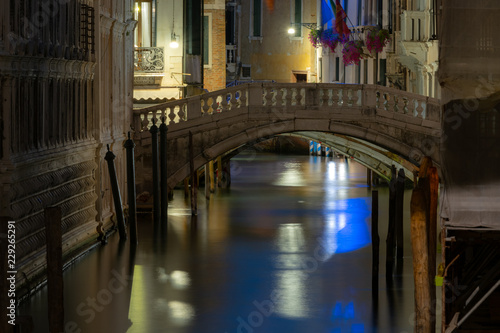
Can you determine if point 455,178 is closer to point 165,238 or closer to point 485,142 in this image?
point 485,142

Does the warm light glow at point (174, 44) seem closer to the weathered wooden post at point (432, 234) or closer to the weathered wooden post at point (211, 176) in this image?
the weathered wooden post at point (211, 176)

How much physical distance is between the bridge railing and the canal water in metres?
1.60

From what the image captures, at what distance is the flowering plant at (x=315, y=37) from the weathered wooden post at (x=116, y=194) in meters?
16.0

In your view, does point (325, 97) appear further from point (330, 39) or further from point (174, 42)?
point (330, 39)

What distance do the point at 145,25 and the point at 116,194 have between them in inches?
276

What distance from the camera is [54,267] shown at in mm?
8281

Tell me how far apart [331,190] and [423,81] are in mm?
3016

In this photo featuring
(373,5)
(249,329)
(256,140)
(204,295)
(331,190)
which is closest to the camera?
(249,329)

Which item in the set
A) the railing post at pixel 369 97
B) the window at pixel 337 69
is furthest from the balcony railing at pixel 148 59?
the window at pixel 337 69

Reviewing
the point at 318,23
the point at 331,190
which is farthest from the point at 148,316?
the point at 318,23

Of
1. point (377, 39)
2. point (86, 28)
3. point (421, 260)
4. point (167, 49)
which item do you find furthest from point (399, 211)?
point (377, 39)

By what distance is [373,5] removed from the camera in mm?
24453

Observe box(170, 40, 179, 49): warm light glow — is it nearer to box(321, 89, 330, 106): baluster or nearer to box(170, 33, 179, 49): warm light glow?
box(170, 33, 179, 49): warm light glow

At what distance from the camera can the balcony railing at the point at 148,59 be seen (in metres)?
20.7
